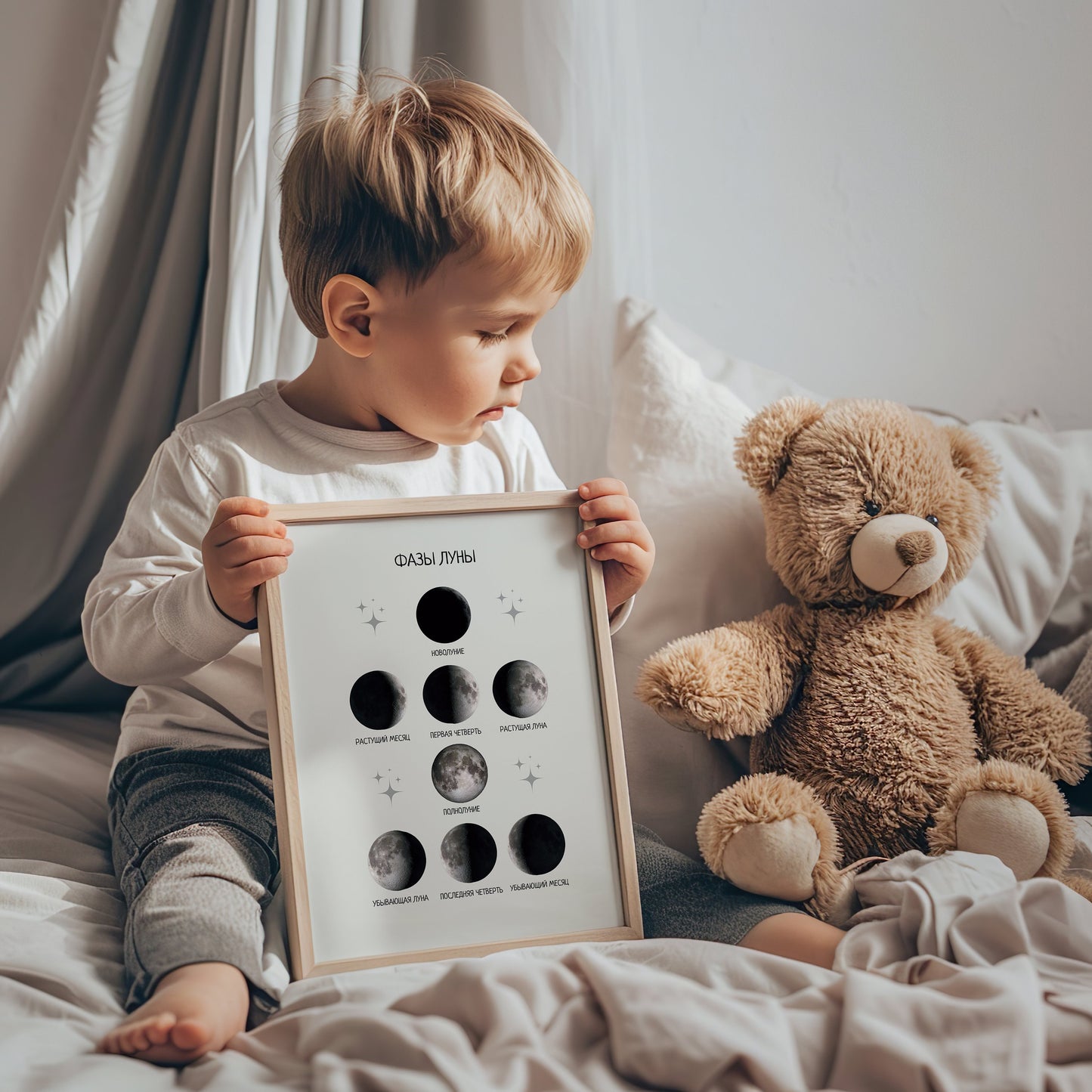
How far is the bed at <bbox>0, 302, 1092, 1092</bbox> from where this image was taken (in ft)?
1.77

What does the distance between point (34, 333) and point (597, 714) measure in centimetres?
90

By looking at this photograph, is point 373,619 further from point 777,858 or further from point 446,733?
point 777,858

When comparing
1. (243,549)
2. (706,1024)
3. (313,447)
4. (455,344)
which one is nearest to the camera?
(706,1024)

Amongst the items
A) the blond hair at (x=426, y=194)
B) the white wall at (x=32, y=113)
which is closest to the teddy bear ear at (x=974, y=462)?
the blond hair at (x=426, y=194)

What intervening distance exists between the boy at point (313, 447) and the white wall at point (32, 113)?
59cm

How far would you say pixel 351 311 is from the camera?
0.88 m

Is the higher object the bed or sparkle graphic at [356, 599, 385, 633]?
sparkle graphic at [356, 599, 385, 633]

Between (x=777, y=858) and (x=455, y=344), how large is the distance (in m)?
0.50

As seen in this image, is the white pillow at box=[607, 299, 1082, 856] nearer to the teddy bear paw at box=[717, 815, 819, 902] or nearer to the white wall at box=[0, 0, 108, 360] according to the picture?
the teddy bear paw at box=[717, 815, 819, 902]

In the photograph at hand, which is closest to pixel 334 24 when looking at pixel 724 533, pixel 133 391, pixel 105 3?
pixel 105 3

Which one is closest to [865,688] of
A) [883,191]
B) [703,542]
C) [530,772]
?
[703,542]

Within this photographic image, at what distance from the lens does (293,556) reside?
29.7 inches

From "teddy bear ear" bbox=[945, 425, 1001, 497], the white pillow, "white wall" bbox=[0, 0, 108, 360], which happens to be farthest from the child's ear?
"white wall" bbox=[0, 0, 108, 360]

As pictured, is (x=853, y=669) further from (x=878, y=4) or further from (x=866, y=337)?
(x=878, y=4)
